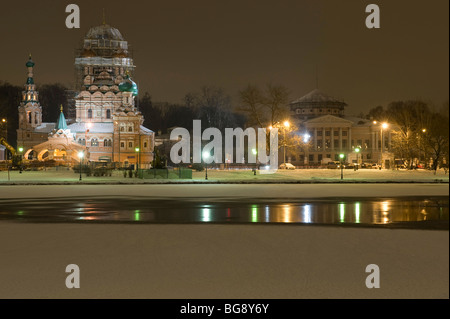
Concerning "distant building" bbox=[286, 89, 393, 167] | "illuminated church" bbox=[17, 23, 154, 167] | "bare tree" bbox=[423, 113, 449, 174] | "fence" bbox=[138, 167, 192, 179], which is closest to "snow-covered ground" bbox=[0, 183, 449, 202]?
"bare tree" bbox=[423, 113, 449, 174]

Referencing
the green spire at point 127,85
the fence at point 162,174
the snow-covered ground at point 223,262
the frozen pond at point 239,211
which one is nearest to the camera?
the snow-covered ground at point 223,262

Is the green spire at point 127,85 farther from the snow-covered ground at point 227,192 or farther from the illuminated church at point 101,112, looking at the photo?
the snow-covered ground at point 227,192

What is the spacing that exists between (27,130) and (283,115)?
58.8 m

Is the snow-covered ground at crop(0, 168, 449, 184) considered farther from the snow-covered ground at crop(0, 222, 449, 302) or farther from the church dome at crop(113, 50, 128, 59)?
the church dome at crop(113, 50, 128, 59)

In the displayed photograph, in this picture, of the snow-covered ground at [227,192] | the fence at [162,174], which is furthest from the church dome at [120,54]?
the snow-covered ground at [227,192]

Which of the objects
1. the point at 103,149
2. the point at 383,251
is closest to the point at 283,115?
the point at 103,149

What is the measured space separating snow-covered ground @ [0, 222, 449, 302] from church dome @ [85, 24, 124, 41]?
97.1m

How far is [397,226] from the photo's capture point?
56.3ft

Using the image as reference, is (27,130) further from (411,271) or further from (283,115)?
(411,271)

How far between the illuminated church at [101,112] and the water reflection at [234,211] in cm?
7021

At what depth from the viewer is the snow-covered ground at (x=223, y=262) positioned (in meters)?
9.89

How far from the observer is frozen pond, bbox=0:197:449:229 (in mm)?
18955

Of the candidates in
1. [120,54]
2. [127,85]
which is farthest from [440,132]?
[120,54]

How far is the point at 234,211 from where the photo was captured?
73.3ft
